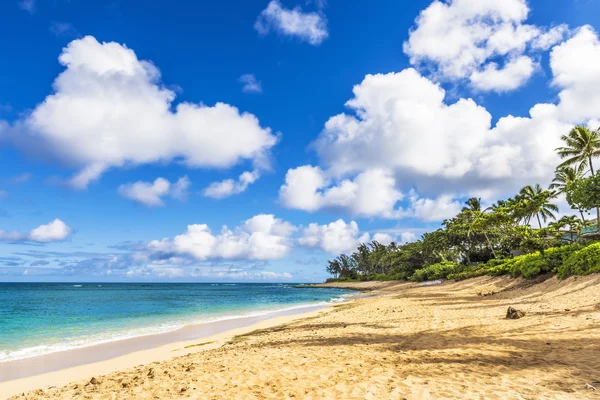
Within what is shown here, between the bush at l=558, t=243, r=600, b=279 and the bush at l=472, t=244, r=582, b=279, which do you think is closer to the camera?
the bush at l=558, t=243, r=600, b=279

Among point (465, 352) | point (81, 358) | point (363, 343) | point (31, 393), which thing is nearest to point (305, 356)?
point (363, 343)

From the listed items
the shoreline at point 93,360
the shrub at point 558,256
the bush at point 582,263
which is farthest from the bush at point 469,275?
the shoreline at point 93,360

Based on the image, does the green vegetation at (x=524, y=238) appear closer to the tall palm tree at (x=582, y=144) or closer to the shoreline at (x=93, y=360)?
the tall palm tree at (x=582, y=144)

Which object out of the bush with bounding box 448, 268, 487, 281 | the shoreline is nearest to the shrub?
the bush with bounding box 448, 268, 487, 281

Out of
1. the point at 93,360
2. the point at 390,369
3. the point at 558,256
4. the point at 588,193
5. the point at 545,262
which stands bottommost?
the point at 93,360

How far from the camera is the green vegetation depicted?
25.8m

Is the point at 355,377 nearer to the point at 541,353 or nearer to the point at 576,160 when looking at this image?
the point at 541,353

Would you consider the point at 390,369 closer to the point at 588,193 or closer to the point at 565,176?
the point at 588,193

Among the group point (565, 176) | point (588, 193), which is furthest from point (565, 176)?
point (588, 193)

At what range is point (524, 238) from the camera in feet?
125

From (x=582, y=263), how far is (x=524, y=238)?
17364 millimetres

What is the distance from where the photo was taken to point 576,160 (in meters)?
45.8

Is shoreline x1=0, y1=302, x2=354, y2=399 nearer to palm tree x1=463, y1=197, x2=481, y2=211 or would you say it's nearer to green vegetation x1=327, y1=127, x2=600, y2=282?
green vegetation x1=327, y1=127, x2=600, y2=282

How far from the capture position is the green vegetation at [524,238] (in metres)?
25.8
